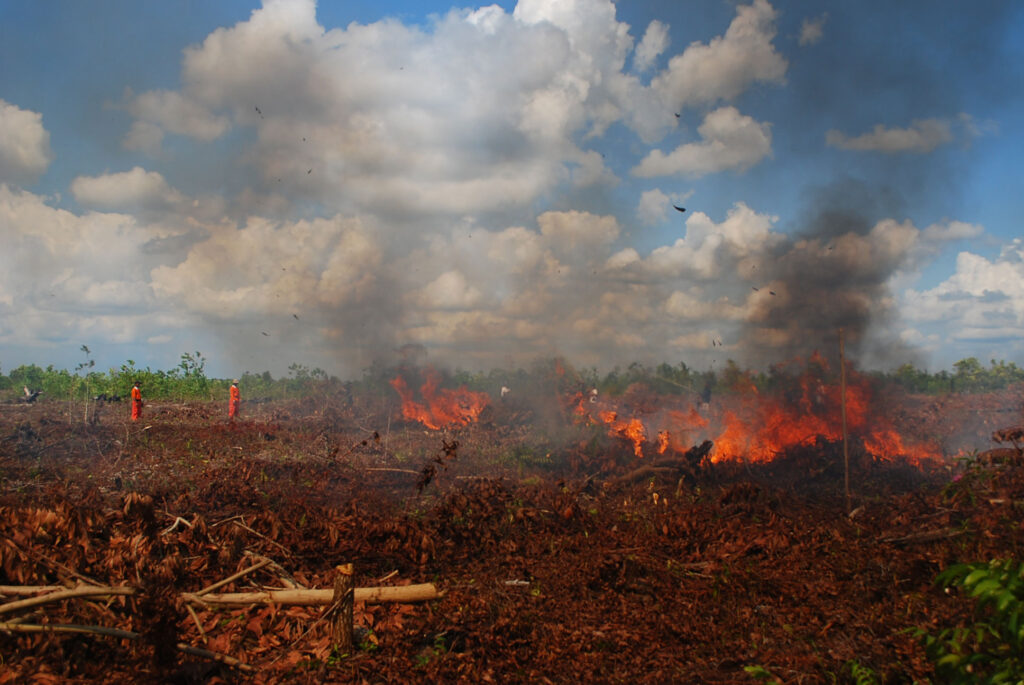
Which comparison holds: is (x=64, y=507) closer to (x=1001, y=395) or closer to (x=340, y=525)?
(x=340, y=525)

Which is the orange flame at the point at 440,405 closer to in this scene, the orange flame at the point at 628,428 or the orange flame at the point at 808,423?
the orange flame at the point at 628,428

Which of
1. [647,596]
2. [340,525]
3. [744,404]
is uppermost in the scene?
[744,404]

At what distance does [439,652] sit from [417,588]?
0.91 meters

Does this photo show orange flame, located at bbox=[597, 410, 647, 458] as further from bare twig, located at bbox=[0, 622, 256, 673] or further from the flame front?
bare twig, located at bbox=[0, 622, 256, 673]

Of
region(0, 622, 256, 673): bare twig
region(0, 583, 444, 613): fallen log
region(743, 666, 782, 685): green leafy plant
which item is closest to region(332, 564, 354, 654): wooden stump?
region(0, 583, 444, 613): fallen log

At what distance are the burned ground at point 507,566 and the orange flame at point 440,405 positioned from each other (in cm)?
780

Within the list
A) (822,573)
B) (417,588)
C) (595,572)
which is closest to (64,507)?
(417,588)

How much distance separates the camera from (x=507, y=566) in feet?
27.1

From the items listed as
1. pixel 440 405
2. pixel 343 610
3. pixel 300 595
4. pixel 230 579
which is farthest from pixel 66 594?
pixel 440 405

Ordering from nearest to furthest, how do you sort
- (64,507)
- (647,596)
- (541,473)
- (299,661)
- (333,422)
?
1. (299,661)
2. (64,507)
3. (647,596)
4. (541,473)
5. (333,422)

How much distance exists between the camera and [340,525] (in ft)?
27.7

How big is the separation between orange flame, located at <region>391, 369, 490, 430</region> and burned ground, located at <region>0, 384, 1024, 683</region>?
7.80 m

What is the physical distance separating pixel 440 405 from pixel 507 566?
612 inches

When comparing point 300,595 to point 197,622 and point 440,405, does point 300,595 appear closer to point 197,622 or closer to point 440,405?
point 197,622
